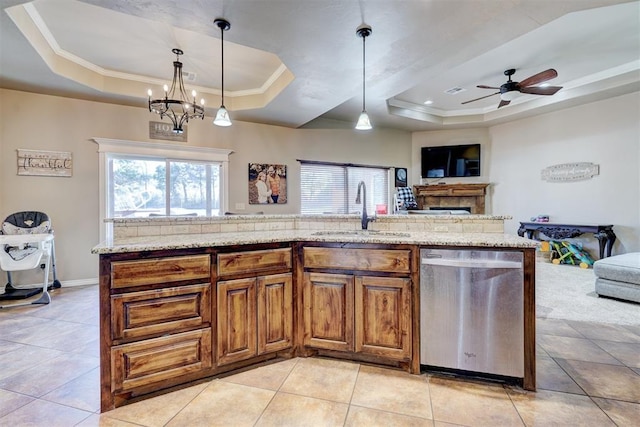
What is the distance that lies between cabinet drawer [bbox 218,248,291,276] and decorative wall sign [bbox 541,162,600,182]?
594 centimetres

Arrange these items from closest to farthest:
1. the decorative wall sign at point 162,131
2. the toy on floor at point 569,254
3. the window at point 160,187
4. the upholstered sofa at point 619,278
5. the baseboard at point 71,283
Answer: the upholstered sofa at point 619,278, the baseboard at point 71,283, the window at point 160,187, the decorative wall sign at point 162,131, the toy on floor at point 569,254

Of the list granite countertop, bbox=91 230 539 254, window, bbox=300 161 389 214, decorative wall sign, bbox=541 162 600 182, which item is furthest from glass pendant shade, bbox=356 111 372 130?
decorative wall sign, bbox=541 162 600 182

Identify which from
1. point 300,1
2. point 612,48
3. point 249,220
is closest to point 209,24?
point 300,1

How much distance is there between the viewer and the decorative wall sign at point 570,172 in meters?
5.21

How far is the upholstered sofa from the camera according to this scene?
10.8ft

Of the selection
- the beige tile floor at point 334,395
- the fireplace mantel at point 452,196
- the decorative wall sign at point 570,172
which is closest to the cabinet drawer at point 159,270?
the beige tile floor at point 334,395

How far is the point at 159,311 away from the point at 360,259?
1285mm

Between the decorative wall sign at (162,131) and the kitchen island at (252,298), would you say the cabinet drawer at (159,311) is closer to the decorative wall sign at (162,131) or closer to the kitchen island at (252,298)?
the kitchen island at (252,298)

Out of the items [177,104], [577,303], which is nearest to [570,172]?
[577,303]

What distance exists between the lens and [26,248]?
3518mm

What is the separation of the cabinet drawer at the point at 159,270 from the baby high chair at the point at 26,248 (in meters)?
2.73

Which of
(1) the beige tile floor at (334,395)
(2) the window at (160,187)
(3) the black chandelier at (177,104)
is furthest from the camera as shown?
(2) the window at (160,187)

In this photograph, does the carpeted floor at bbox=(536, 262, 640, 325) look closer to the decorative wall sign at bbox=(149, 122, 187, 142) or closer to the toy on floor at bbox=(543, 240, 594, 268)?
the toy on floor at bbox=(543, 240, 594, 268)

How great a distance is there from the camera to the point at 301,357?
Result: 2227mm
